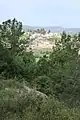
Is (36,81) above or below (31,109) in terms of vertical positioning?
below

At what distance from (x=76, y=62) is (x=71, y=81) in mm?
1989

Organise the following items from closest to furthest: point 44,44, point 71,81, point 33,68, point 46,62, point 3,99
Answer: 1. point 3,99
2. point 71,81
3. point 33,68
4. point 46,62
5. point 44,44

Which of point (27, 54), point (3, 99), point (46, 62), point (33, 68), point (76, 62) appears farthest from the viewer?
point (27, 54)

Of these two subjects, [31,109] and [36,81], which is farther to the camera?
[36,81]

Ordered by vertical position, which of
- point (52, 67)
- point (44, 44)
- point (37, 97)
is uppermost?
point (37, 97)

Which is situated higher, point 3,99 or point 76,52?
point 3,99

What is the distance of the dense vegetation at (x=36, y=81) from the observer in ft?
17.4

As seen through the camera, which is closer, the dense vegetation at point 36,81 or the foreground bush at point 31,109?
the foreground bush at point 31,109

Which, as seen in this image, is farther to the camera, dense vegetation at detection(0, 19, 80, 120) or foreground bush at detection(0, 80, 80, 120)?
dense vegetation at detection(0, 19, 80, 120)

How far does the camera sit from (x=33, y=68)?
63.7 ft

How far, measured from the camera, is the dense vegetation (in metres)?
5.31

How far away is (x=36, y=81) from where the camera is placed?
708 inches

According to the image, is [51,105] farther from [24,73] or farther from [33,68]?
[33,68]

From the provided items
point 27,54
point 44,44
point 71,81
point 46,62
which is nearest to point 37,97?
point 71,81
